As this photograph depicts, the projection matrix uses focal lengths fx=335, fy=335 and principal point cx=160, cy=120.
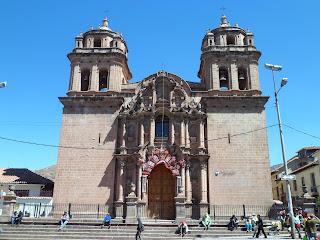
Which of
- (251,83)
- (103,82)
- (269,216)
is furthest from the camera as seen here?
(103,82)

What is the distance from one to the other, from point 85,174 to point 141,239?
9.78 metres

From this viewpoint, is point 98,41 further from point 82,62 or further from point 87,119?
point 87,119

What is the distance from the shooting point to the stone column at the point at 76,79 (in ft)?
94.8

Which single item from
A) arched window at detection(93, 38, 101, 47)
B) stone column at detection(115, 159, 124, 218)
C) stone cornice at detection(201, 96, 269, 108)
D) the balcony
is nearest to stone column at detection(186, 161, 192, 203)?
stone column at detection(115, 159, 124, 218)

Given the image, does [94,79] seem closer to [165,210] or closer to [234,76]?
[234,76]

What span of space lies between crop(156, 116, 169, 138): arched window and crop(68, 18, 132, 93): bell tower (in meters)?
4.57

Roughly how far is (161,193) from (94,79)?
1133cm

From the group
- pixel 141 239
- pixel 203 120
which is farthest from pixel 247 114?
pixel 141 239

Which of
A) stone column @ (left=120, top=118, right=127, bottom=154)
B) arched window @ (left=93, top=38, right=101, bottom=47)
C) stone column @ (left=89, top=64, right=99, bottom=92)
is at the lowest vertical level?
stone column @ (left=120, top=118, right=127, bottom=154)

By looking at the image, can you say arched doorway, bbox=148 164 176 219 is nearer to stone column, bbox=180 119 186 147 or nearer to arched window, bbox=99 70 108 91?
stone column, bbox=180 119 186 147

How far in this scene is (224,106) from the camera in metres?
27.8

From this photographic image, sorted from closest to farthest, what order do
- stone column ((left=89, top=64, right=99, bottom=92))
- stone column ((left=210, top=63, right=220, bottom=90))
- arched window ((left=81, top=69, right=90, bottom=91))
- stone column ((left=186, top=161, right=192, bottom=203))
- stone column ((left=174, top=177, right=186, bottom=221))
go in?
stone column ((left=174, top=177, right=186, bottom=221))
stone column ((left=186, top=161, right=192, bottom=203))
stone column ((left=210, top=63, right=220, bottom=90))
stone column ((left=89, top=64, right=99, bottom=92))
arched window ((left=81, top=69, right=90, bottom=91))

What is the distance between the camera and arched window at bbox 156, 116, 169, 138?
90.1 ft

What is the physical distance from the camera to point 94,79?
29.0 m
